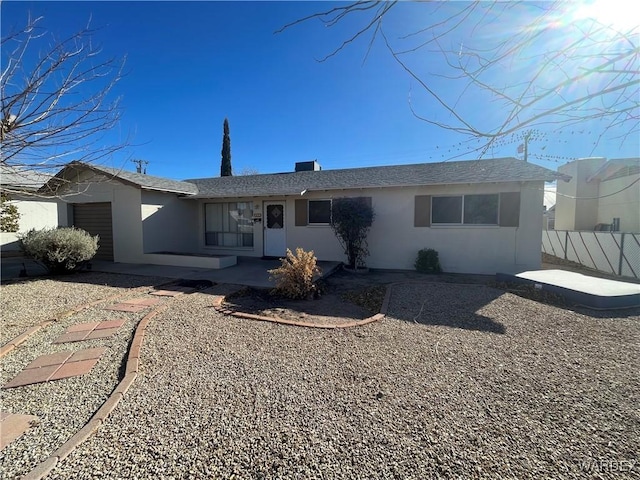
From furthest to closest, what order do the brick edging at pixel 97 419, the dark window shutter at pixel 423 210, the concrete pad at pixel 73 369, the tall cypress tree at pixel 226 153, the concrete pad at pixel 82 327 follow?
the tall cypress tree at pixel 226 153
the dark window shutter at pixel 423 210
the concrete pad at pixel 82 327
the concrete pad at pixel 73 369
the brick edging at pixel 97 419

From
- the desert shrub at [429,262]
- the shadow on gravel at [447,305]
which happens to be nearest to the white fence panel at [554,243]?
the desert shrub at [429,262]

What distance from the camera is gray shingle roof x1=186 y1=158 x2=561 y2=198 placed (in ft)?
26.9

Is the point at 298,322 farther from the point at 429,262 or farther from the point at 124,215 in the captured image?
the point at 124,215

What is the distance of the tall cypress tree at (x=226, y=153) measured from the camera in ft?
76.7

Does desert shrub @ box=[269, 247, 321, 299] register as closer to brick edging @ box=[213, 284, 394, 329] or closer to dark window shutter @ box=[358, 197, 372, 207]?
brick edging @ box=[213, 284, 394, 329]

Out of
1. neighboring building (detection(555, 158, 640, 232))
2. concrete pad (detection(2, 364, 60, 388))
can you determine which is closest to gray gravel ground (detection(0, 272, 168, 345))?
concrete pad (detection(2, 364, 60, 388))

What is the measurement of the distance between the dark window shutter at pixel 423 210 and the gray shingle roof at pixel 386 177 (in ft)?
1.97

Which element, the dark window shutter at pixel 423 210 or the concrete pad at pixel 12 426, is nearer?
the concrete pad at pixel 12 426

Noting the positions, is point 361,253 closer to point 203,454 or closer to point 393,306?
point 393,306

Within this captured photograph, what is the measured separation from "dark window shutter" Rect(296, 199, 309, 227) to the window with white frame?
4506mm

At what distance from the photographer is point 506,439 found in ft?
6.59

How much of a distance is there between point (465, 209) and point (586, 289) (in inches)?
148

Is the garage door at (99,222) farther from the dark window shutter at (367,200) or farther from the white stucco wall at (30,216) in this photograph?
the dark window shutter at (367,200)

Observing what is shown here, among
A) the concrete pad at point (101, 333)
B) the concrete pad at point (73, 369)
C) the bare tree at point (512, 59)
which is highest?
the bare tree at point (512, 59)
